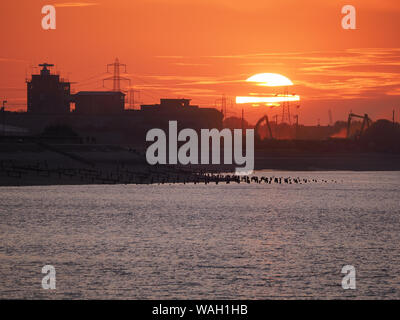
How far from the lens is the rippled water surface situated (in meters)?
34.1

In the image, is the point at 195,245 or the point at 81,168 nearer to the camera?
the point at 195,245

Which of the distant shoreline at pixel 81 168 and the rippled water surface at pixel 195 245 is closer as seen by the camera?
the rippled water surface at pixel 195 245

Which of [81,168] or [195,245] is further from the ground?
[81,168]

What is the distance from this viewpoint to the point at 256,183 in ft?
419

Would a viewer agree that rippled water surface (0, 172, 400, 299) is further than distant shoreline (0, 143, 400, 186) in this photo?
No

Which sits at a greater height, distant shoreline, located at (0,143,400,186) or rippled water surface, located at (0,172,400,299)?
distant shoreline, located at (0,143,400,186)

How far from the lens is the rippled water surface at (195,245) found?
1341 inches

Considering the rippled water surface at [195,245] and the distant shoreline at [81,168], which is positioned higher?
the distant shoreline at [81,168]

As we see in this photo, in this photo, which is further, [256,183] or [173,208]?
[256,183]

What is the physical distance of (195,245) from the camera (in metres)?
50.0

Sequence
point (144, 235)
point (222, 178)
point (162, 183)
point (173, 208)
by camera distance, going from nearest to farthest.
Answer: point (144, 235) → point (173, 208) → point (162, 183) → point (222, 178)
